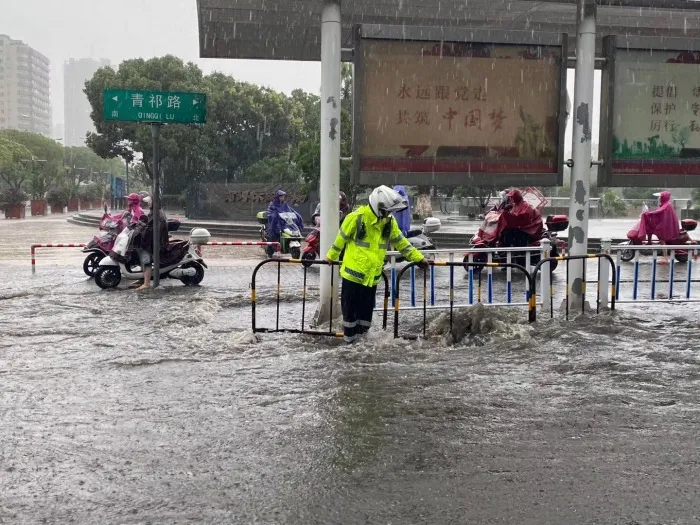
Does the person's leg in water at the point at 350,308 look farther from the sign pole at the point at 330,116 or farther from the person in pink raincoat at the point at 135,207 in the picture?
the person in pink raincoat at the point at 135,207

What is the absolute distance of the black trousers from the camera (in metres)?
7.40

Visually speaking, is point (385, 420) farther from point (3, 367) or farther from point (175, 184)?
point (175, 184)

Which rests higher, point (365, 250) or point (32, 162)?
point (32, 162)

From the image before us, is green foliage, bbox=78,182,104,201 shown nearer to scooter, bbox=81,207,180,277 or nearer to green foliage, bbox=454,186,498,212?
green foliage, bbox=454,186,498,212

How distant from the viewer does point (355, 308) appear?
7.44 metres

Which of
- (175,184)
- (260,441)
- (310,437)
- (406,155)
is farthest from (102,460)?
(175,184)

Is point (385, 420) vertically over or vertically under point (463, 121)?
under

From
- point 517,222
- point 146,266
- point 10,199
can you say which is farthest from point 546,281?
point 10,199

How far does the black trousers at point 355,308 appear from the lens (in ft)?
24.3

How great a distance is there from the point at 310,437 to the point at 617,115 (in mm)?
5897

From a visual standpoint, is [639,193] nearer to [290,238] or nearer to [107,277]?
[290,238]

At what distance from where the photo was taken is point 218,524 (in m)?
3.53

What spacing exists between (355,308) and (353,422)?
8.00ft

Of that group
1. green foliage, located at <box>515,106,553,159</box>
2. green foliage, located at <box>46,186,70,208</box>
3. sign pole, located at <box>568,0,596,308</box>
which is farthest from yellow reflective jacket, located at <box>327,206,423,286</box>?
green foliage, located at <box>46,186,70,208</box>
